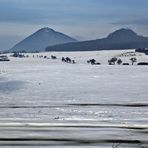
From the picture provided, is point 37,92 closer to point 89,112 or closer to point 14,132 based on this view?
point 89,112

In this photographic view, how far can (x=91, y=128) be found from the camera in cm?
450

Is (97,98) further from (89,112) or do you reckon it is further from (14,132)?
(14,132)

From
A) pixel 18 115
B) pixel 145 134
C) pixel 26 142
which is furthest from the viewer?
pixel 18 115

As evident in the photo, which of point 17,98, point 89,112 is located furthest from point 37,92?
point 89,112

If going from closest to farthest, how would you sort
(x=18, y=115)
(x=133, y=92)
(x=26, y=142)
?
(x=26, y=142) → (x=18, y=115) → (x=133, y=92)

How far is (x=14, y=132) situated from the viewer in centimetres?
432

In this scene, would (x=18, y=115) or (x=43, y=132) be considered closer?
(x=43, y=132)

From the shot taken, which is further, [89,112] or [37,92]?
[37,92]

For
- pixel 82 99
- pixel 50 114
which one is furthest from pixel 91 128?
pixel 82 99

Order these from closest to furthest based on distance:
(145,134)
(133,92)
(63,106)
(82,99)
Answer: (145,134) → (63,106) → (82,99) → (133,92)

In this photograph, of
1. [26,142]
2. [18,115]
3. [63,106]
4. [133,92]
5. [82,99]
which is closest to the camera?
[26,142]

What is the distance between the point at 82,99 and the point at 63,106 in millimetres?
1370

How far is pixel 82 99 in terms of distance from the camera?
362 inches

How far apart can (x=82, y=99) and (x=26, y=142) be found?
5234 millimetres
